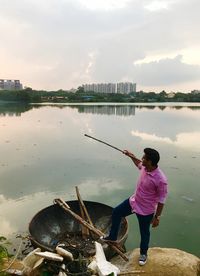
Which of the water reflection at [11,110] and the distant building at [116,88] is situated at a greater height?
the distant building at [116,88]

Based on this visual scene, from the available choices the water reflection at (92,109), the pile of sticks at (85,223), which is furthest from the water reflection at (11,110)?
the pile of sticks at (85,223)

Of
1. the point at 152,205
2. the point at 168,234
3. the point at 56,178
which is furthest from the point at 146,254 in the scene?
the point at 56,178

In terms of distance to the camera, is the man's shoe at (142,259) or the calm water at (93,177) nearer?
the man's shoe at (142,259)

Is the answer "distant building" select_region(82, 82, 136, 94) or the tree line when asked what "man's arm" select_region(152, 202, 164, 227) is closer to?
the tree line

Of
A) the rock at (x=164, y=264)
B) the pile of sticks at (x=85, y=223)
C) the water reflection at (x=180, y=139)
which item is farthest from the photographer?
the water reflection at (x=180, y=139)

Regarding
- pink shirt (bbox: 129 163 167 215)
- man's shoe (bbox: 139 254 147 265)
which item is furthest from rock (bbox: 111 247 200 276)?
pink shirt (bbox: 129 163 167 215)

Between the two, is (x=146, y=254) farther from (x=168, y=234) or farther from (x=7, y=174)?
(x=7, y=174)

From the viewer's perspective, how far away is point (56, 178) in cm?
779

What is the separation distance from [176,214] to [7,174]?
4464 mm

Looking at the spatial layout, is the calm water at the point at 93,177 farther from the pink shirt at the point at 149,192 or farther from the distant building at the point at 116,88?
the distant building at the point at 116,88

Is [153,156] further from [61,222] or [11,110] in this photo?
[11,110]

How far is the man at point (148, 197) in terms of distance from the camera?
310 cm

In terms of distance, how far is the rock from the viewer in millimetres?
3299

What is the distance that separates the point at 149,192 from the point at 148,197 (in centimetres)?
6
